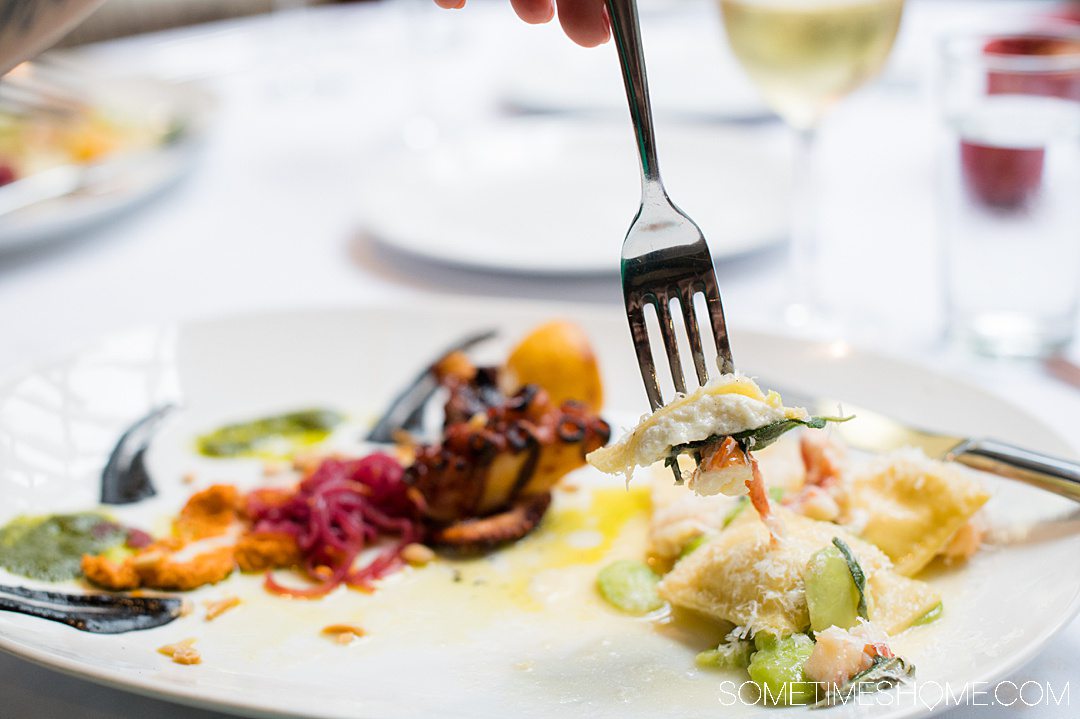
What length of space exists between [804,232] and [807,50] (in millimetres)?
443

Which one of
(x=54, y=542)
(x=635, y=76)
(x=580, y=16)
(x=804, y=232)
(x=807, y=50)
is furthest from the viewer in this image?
(x=804, y=232)

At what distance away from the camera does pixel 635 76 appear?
4.73ft

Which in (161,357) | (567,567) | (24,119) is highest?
(24,119)

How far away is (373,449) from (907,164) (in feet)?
6.67

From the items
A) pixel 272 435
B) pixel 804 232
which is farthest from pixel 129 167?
pixel 804 232

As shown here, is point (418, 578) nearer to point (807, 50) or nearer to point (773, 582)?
point (773, 582)

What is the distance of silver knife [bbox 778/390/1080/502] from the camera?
1506 mm

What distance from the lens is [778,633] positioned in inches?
53.1

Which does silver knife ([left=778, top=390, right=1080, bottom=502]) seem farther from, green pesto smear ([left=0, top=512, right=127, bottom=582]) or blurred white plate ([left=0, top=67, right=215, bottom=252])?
blurred white plate ([left=0, top=67, right=215, bottom=252])

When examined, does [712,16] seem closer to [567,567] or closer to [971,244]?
[971,244]

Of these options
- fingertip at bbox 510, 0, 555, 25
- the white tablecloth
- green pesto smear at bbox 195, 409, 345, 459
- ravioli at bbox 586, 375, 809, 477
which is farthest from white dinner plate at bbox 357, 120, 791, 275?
ravioli at bbox 586, 375, 809, 477

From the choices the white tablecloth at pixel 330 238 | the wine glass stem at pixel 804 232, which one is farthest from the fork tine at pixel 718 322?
the wine glass stem at pixel 804 232

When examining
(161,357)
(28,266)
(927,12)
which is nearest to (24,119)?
(28,266)

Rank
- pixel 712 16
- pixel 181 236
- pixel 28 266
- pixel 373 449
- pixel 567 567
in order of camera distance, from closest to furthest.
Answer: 1. pixel 567 567
2. pixel 373 449
3. pixel 28 266
4. pixel 181 236
5. pixel 712 16
